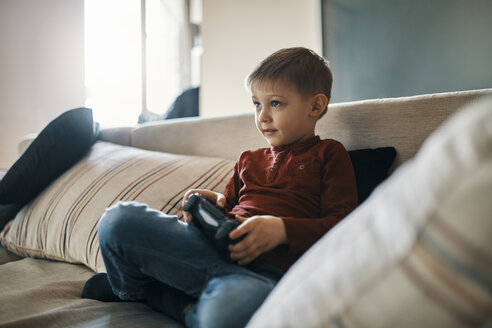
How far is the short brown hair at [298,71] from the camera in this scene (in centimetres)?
90

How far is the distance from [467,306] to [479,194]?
0.27 ft

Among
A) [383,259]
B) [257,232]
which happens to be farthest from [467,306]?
[257,232]

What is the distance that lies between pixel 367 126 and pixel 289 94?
0.25m

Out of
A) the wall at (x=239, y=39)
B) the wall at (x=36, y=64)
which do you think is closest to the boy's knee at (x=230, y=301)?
the wall at (x=239, y=39)

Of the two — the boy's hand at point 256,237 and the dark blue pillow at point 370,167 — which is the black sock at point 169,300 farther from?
the dark blue pillow at point 370,167

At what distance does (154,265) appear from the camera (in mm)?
644

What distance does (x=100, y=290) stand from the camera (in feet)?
2.65

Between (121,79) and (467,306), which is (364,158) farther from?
(121,79)

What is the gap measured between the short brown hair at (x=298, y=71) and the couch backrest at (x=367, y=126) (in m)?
0.13

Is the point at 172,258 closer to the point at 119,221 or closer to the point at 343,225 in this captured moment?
the point at 119,221

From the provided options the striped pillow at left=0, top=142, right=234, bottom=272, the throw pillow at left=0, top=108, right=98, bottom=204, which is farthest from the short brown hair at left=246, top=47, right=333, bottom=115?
the throw pillow at left=0, top=108, right=98, bottom=204

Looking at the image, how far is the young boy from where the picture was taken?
601 mm

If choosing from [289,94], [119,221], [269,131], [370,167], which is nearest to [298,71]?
[289,94]

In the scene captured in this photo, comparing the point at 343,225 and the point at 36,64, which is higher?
the point at 36,64
